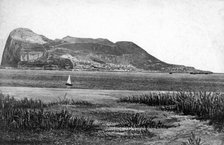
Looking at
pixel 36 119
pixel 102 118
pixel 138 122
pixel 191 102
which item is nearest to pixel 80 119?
pixel 102 118

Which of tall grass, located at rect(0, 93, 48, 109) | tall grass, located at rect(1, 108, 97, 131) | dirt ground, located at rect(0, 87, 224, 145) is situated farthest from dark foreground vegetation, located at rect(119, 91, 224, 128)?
tall grass, located at rect(0, 93, 48, 109)

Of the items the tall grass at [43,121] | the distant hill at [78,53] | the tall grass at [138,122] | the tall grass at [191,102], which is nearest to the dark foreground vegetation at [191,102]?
the tall grass at [191,102]

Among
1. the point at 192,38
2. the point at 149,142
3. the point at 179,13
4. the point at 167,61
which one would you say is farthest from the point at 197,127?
the point at 179,13

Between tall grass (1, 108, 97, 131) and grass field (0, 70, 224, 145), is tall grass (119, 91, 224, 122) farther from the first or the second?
tall grass (1, 108, 97, 131)

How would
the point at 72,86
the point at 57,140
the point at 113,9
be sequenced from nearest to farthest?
1. the point at 57,140
2. the point at 113,9
3. the point at 72,86

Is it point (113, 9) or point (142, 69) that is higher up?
point (113, 9)

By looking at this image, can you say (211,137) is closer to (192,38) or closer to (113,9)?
(192,38)

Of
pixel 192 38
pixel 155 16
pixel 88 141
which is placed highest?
pixel 155 16
